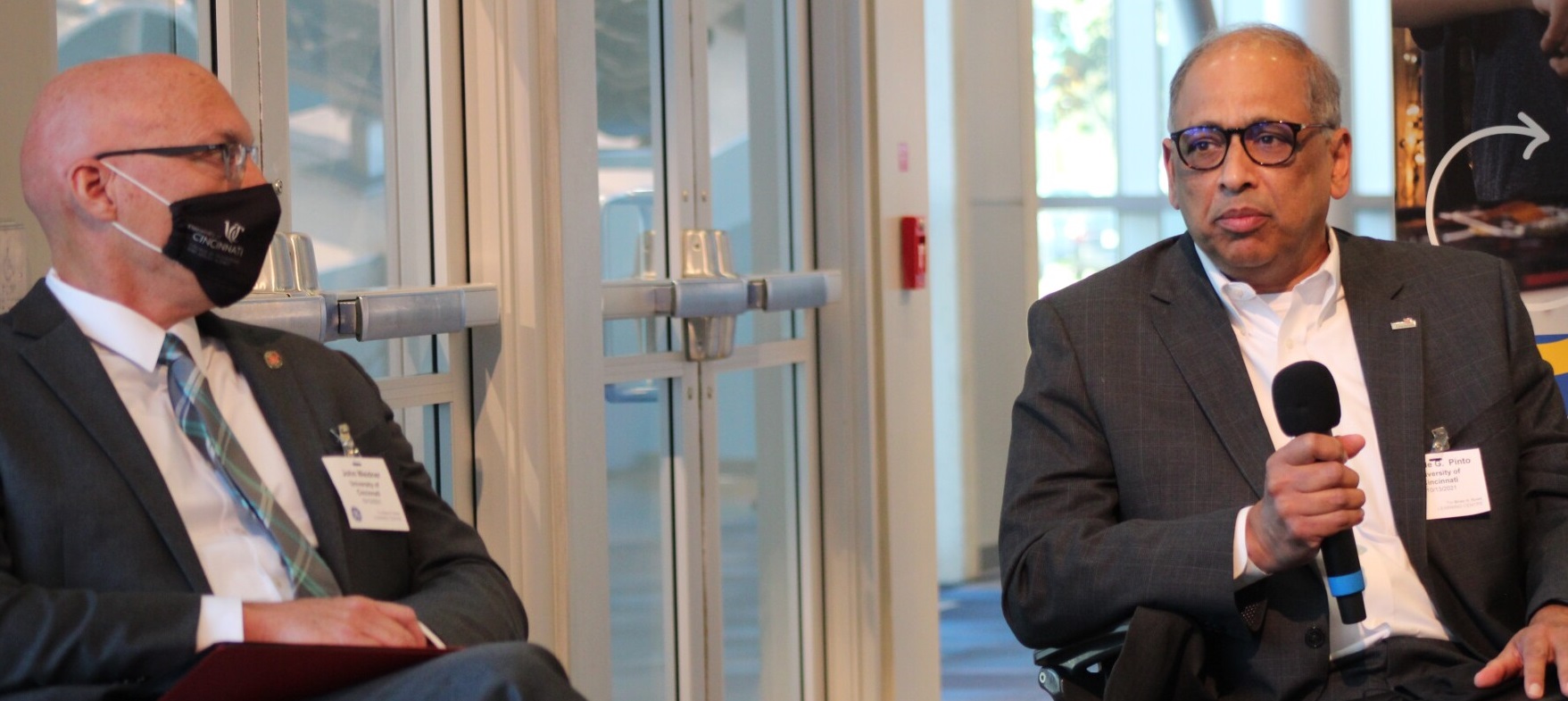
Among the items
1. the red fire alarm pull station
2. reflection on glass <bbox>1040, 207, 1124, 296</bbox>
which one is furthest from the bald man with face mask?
reflection on glass <bbox>1040, 207, 1124, 296</bbox>

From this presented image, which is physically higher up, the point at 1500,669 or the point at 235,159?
the point at 235,159

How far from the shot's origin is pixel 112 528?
5.98 feet

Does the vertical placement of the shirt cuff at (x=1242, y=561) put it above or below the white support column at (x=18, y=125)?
below

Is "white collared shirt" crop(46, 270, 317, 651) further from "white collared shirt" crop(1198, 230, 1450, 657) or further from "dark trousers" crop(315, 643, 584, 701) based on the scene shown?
"white collared shirt" crop(1198, 230, 1450, 657)

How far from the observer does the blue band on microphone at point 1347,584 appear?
2020mm

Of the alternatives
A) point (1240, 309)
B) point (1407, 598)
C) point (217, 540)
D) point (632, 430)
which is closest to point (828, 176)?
point (632, 430)

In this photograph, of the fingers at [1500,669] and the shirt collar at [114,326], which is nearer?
the shirt collar at [114,326]

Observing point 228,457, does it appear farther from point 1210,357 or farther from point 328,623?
point 1210,357

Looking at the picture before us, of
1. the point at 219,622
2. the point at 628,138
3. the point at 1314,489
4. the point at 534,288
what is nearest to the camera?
the point at 219,622

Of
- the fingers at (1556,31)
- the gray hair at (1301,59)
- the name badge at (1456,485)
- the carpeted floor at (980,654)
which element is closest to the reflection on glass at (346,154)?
the gray hair at (1301,59)

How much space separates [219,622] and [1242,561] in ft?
4.48

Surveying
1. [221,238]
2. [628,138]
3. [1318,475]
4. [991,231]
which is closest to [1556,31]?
[628,138]

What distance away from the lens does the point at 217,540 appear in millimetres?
1967

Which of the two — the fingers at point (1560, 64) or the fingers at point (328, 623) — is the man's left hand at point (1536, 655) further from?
the fingers at point (1560, 64)
